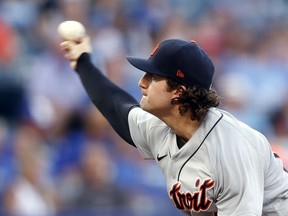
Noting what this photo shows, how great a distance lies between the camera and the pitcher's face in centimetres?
361

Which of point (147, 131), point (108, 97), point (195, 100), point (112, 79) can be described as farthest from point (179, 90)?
point (112, 79)

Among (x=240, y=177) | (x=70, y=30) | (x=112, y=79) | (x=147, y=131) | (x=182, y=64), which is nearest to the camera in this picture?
(x=240, y=177)

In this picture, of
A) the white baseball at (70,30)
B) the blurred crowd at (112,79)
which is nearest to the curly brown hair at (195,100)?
the white baseball at (70,30)

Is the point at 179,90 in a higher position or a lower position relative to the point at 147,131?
higher

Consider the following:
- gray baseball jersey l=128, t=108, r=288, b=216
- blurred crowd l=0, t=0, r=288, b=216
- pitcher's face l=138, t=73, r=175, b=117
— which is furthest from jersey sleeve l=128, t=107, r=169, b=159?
blurred crowd l=0, t=0, r=288, b=216

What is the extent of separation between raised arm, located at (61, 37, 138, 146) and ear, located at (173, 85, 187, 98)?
48 centimetres

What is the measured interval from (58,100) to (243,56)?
2330 millimetres

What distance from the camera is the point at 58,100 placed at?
7.50m

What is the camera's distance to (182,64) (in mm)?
3570

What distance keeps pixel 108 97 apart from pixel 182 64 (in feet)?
2.28

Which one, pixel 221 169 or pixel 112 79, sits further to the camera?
pixel 112 79

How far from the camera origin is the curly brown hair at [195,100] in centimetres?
361

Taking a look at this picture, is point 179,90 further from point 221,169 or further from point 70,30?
point 70,30

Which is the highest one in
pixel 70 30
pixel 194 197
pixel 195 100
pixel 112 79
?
pixel 70 30
